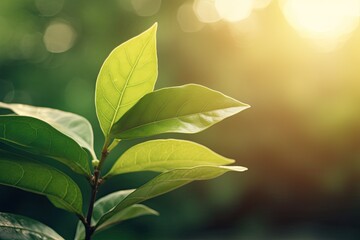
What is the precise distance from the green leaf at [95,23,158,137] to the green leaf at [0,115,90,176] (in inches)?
1.9

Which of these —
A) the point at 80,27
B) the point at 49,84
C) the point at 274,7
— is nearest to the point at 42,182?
the point at 49,84

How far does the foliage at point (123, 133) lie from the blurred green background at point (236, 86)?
6.11 m

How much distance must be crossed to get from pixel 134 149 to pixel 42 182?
117 millimetres

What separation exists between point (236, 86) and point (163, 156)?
23.6 feet

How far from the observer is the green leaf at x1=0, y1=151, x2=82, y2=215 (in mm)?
607

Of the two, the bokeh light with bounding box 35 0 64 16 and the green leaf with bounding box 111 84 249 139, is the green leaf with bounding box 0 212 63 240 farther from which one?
the bokeh light with bounding box 35 0 64 16

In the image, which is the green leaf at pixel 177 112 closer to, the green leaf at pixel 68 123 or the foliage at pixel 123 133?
the foliage at pixel 123 133

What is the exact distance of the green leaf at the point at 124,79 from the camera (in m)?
0.64

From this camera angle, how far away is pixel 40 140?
0.61 metres

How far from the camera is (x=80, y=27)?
761 centimetres

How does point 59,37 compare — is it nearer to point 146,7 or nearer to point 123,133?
point 146,7

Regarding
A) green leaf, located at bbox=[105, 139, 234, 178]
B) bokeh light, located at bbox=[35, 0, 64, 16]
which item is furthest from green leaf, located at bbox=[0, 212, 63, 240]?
bokeh light, located at bbox=[35, 0, 64, 16]

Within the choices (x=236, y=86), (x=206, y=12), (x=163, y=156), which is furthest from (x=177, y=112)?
(x=206, y=12)

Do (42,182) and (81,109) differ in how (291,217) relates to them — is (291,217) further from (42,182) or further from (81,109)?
(42,182)
